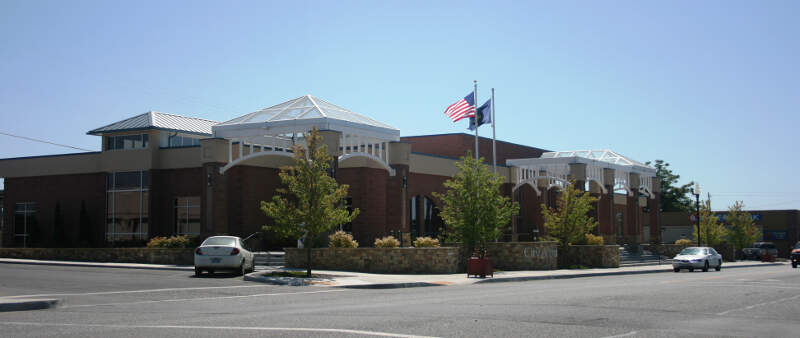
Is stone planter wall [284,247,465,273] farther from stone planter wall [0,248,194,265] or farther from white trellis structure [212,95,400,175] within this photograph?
stone planter wall [0,248,194,265]

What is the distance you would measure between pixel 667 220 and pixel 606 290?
2971 inches

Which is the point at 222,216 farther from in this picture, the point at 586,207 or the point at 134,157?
the point at 586,207

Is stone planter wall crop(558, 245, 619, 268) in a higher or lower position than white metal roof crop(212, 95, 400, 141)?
lower

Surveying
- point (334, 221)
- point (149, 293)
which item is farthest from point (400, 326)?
point (334, 221)

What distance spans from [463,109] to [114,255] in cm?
1905

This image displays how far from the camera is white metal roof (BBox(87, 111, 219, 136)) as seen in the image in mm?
42156

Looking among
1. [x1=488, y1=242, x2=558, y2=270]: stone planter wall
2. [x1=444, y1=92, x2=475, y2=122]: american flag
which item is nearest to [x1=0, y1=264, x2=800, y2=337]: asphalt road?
[x1=488, y1=242, x2=558, y2=270]: stone planter wall

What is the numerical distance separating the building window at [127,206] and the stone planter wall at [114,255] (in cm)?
509

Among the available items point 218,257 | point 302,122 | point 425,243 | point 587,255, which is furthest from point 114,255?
point 587,255

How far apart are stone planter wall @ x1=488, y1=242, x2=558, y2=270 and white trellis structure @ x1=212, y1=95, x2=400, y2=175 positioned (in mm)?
7092

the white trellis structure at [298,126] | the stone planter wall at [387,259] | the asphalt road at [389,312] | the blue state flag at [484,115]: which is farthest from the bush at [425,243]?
the blue state flag at [484,115]

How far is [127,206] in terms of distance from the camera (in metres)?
42.6

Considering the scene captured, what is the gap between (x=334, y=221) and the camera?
26.3m

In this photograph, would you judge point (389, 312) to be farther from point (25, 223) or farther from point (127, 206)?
point (25, 223)
